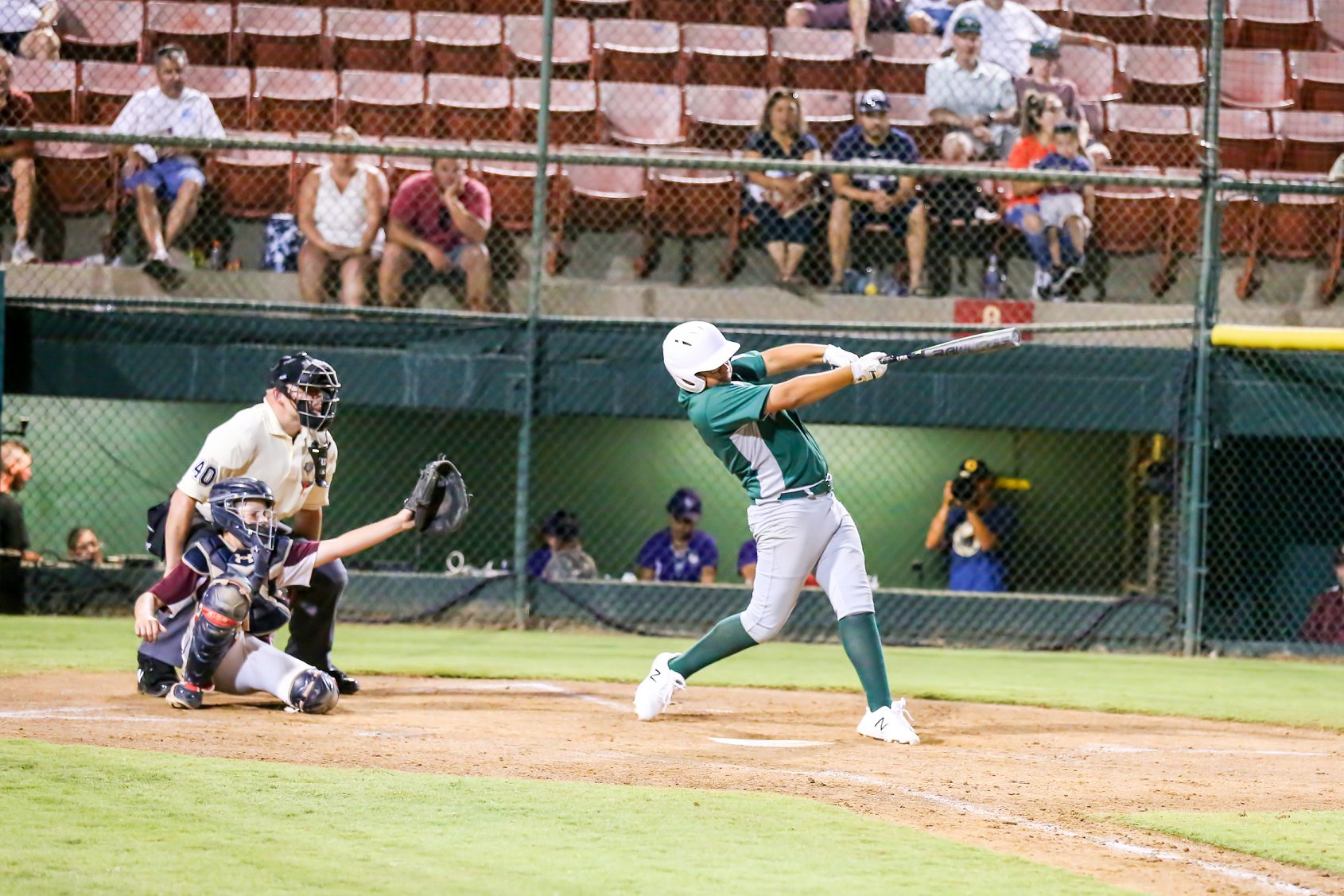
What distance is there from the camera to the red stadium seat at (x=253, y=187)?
11.1 metres

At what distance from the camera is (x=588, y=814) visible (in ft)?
14.6

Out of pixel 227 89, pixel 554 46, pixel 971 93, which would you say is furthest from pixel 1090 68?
pixel 227 89

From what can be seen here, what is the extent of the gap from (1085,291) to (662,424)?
10.9 ft

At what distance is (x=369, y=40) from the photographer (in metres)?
12.2

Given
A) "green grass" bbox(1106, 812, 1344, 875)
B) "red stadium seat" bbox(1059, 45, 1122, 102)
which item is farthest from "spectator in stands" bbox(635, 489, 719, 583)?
"green grass" bbox(1106, 812, 1344, 875)

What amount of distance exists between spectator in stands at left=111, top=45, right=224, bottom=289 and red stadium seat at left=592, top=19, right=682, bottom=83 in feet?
9.74

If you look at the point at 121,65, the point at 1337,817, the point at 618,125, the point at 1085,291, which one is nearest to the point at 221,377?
the point at 121,65

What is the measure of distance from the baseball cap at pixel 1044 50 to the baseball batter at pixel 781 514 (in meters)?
6.23

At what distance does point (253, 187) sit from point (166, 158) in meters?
0.59

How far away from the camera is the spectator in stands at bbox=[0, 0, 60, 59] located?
1119 cm

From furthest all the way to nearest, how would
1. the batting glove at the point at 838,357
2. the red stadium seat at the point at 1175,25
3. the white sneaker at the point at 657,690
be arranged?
the red stadium seat at the point at 1175,25 < the white sneaker at the point at 657,690 < the batting glove at the point at 838,357

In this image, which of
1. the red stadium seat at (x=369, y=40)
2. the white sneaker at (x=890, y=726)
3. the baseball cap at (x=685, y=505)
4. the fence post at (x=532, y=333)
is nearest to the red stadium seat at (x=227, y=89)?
the red stadium seat at (x=369, y=40)

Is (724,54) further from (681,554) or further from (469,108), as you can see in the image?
(681,554)

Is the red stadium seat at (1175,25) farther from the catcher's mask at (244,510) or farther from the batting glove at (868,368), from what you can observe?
A: the catcher's mask at (244,510)
